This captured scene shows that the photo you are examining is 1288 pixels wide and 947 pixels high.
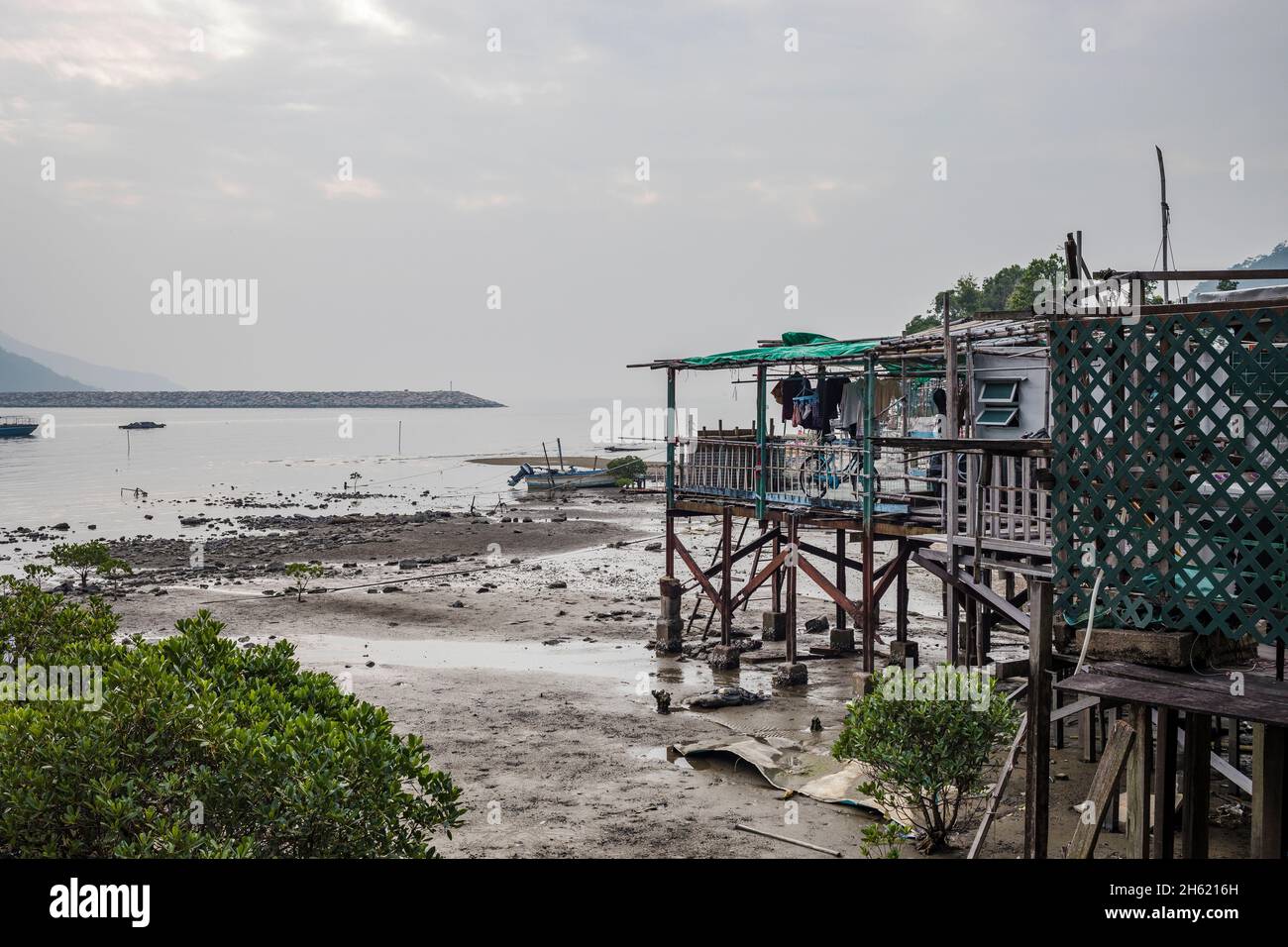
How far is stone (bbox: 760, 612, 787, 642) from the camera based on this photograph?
21391 mm

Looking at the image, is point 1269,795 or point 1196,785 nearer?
point 1269,795

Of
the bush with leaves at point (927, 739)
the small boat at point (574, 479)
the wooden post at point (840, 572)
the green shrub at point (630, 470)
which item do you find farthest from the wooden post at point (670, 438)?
the small boat at point (574, 479)

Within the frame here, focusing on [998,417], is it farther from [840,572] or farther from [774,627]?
[774,627]

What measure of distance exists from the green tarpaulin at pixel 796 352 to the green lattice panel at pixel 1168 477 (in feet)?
27.8

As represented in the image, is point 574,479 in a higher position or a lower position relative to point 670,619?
higher

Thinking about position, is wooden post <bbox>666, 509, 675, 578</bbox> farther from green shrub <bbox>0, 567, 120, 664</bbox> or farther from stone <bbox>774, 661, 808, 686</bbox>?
green shrub <bbox>0, 567, 120, 664</bbox>

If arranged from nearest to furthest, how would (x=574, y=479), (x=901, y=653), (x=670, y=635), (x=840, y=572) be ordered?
(x=901, y=653) < (x=670, y=635) < (x=840, y=572) < (x=574, y=479)

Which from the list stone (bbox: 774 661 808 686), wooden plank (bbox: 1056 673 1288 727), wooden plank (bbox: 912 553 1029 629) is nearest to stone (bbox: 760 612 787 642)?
stone (bbox: 774 661 808 686)

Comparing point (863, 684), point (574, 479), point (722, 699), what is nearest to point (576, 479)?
point (574, 479)

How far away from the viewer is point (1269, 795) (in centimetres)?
603

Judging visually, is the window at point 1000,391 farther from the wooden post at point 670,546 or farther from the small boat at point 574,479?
the small boat at point 574,479

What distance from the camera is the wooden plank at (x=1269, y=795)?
6.01 meters

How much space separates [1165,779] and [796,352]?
1177cm
